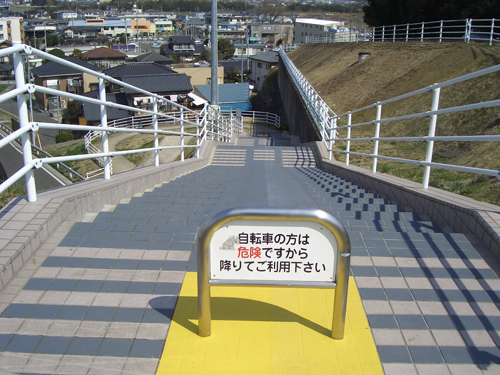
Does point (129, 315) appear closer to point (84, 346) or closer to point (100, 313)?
point (100, 313)

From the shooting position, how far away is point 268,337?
2812 millimetres

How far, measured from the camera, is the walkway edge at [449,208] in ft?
12.6

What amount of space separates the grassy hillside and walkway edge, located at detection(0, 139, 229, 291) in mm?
5510

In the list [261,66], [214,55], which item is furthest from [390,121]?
[261,66]

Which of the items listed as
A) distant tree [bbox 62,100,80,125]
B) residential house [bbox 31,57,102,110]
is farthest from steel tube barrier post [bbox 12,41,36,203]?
residential house [bbox 31,57,102,110]

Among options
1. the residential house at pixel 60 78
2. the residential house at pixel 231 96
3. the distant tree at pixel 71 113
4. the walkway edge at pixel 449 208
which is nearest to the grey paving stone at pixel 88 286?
the walkway edge at pixel 449 208

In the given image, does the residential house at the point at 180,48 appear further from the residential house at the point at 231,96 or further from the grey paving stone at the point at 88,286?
the grey paving stone at the point at 88,286

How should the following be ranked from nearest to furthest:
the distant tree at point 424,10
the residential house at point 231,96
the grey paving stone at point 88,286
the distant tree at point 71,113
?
the grey paving stone at point 88,286 → the distant tree at point 424,10 → the distant tree at point 71,113 → the residential house at point 231,96

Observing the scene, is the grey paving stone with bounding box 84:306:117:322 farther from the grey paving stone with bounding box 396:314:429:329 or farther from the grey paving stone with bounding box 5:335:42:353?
the grey paving stone with bounding box 396:314:429:329

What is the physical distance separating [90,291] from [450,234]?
2991 mm

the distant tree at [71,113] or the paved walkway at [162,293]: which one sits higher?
the paved walkway at [162,293]

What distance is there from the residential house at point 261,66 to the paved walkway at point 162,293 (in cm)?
5815

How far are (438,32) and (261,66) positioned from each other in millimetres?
42664

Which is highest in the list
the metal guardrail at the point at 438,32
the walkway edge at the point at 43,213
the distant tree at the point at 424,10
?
the distant tree at the point at 424,10
